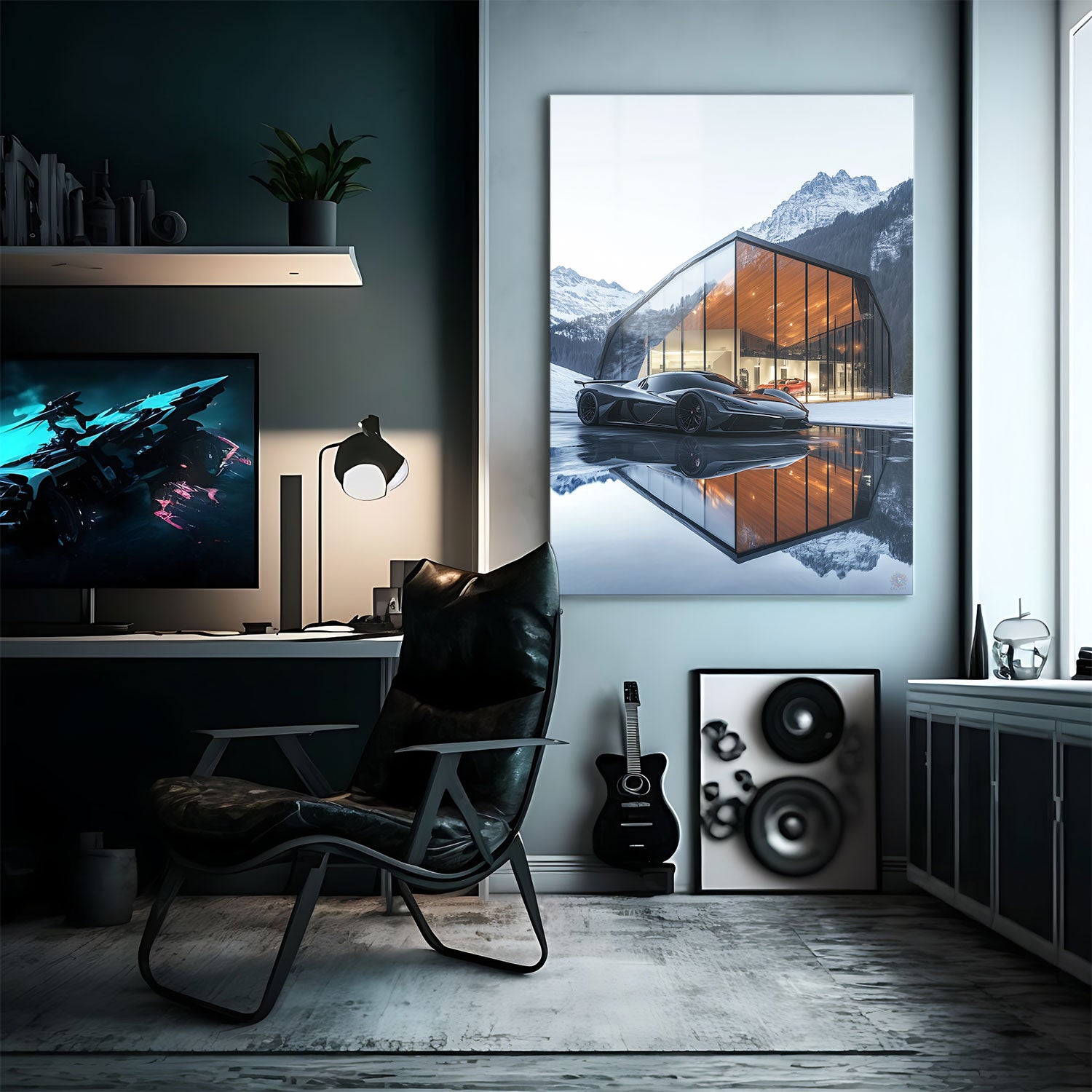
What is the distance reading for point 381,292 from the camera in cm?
362

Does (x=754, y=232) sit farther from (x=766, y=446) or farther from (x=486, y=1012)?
(x=486, y=1012)

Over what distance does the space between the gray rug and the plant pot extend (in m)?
2.10

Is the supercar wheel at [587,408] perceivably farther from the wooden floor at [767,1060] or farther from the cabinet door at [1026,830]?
the wooden floor at [767,1060]

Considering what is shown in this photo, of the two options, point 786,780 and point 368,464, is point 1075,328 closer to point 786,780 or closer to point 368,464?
point 786,780

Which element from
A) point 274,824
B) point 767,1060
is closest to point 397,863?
point 274,824

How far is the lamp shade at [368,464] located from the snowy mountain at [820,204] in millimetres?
1460

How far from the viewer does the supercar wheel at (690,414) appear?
11.5 feet

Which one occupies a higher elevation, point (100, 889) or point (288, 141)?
point (288, 141)

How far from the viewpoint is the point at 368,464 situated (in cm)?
331

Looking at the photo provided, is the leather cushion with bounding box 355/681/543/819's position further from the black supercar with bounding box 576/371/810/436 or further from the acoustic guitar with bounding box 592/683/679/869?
the black supercar with bounding box 576/371/810/436

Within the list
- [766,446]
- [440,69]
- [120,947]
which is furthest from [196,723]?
[440,69]

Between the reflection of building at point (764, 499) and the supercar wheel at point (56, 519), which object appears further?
the reflection of building at point (764, 499)

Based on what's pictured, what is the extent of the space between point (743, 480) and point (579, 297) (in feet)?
2.74

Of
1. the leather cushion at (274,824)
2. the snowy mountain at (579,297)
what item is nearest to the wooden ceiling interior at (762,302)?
the snowy mountain at (579,297)
